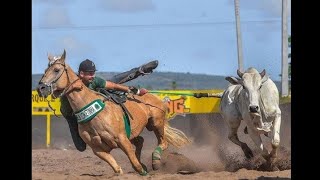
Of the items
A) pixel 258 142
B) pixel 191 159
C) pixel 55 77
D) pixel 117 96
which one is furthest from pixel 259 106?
pixel 55 77

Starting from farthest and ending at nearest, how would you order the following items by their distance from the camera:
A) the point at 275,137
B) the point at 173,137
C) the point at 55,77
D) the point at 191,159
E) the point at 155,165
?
the point at 191,159 < the point at 173,137 < the point at 155,165 < the point at 275,137 < the point at 55,77

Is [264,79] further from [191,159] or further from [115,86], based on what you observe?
[191,159]

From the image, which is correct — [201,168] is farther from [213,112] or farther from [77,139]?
[213,112]

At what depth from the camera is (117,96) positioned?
1000cm

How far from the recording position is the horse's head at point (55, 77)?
9141mm

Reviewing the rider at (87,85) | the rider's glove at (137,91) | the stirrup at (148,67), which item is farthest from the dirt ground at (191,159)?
the stirrup at (148,67)

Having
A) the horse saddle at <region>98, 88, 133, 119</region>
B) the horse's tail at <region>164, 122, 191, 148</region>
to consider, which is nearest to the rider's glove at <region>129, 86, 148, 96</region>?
the horse saddle at <region>98, 88, 133, 119</region>

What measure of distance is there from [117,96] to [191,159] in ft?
9.41

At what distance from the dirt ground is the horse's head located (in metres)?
1.15

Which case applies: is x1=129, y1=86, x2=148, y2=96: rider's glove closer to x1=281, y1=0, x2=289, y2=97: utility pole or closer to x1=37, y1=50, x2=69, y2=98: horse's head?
x1=37, y1=50, x2=69, y2=98: horse's head

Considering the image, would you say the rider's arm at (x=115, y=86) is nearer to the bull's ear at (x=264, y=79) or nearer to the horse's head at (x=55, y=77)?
the horse's head at (x=55, y=77)

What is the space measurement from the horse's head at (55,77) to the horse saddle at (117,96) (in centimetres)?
71

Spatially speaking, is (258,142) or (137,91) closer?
(137,91)

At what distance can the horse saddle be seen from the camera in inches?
388
